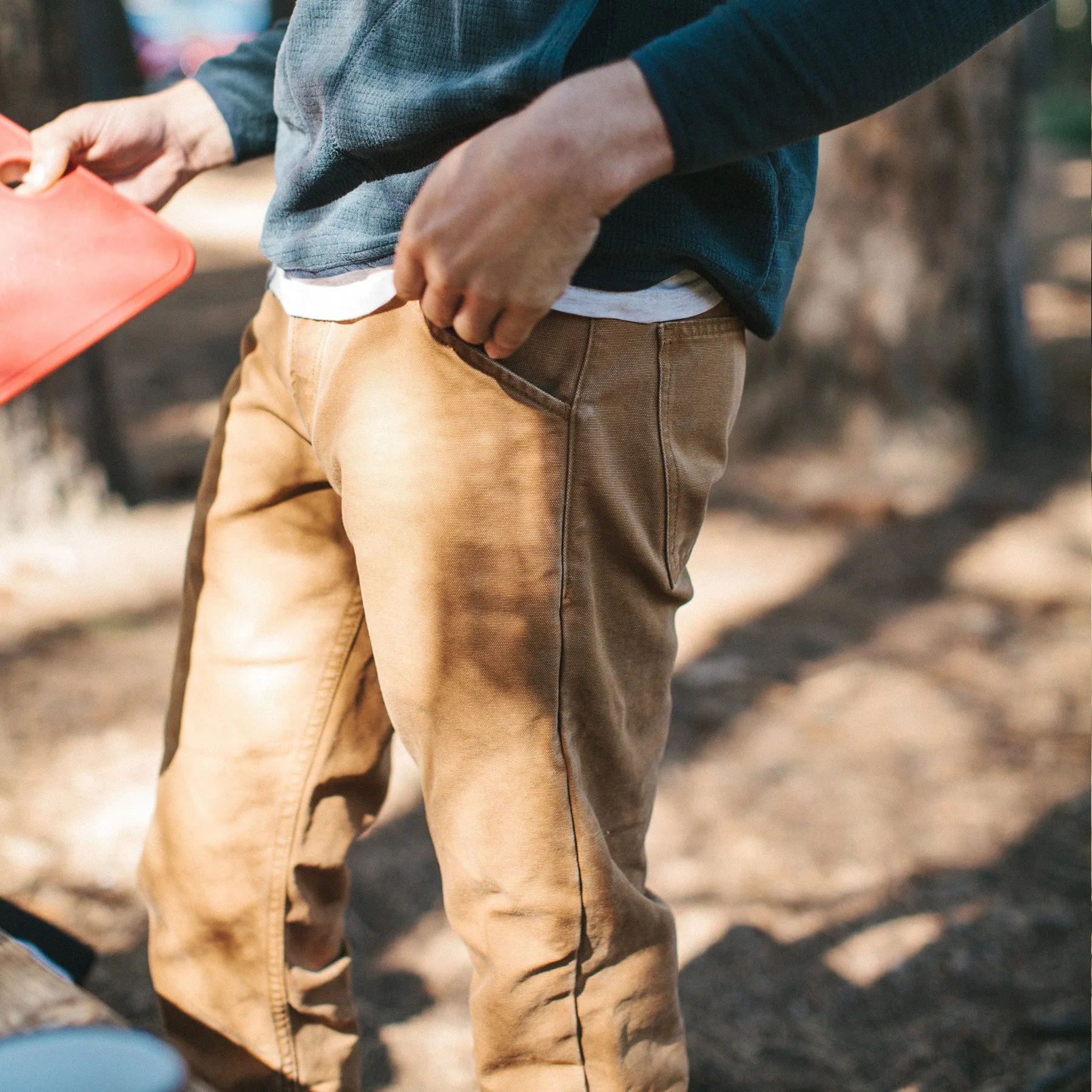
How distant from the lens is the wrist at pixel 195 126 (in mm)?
1333

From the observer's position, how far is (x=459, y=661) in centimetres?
101

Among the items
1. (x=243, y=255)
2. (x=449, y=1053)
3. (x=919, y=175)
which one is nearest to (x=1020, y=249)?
(x=919, y=175)

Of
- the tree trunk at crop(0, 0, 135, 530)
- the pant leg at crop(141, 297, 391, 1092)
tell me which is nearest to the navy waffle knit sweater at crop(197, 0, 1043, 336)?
the pant leg at crop(141, 297, 391, 1092)

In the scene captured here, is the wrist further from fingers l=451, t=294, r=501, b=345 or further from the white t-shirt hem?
fingers l=451, t=294, r=501, b=345

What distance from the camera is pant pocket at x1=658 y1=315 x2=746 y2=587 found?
3.33ft

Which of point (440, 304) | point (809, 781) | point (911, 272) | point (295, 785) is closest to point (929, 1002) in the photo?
point (809, 781)

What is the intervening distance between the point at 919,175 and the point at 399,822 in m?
2.74

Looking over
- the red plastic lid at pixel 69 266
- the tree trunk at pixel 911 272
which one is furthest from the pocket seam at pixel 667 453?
the tree trunk at pixel 911 272

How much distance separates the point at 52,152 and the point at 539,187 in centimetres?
65

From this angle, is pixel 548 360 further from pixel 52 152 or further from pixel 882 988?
pixel 882 988

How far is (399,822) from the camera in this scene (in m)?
2.29

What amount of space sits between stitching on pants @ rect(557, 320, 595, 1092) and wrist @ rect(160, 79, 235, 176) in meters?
0.66

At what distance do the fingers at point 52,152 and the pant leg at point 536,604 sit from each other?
1.09 ft

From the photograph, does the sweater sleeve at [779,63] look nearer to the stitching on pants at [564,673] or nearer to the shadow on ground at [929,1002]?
the stitching on pants at [564,673]
